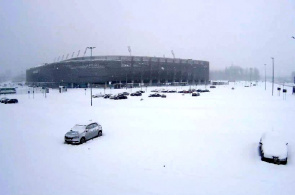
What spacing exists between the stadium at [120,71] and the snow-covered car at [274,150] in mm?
99215

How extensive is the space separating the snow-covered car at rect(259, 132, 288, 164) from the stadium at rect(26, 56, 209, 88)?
99215 mm

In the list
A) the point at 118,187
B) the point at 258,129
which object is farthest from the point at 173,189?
the point at 258,129

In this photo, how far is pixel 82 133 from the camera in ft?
63.2

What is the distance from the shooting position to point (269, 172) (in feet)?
44.0

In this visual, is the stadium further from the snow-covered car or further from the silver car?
the snow-covered car

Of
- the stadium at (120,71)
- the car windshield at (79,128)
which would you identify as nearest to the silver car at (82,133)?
the car windshield at (79,128)

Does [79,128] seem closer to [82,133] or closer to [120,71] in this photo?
[82,133]

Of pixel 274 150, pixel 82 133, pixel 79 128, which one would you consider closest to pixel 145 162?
pixel 82 133

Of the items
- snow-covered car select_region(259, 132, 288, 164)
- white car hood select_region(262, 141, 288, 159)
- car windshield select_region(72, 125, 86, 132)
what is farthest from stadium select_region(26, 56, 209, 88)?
white car hood select_region(262, 141, 288, 159)

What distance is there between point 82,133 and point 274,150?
537 inches

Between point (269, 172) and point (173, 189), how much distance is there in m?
5.89

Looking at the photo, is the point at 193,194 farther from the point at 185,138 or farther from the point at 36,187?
the point at 185,138

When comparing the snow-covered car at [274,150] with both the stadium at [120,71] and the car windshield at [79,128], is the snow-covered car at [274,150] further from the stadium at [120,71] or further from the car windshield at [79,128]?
the stadium at [120,71]

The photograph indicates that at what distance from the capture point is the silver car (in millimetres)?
18781
